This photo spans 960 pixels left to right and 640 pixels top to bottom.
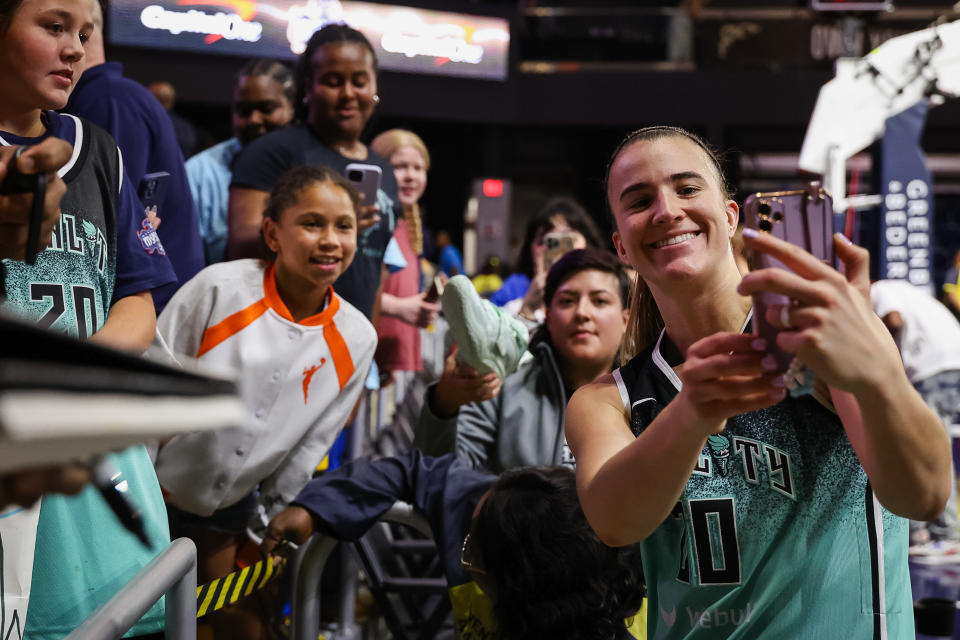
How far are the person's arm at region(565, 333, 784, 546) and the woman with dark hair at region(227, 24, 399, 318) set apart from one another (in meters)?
1.63

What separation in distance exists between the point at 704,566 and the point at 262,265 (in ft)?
4.92

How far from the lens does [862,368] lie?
3.16 ft

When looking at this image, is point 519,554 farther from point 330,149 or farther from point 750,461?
point 330,149

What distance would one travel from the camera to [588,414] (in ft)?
4.81

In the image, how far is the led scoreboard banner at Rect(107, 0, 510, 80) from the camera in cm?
1122

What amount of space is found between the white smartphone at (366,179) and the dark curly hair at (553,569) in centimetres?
126

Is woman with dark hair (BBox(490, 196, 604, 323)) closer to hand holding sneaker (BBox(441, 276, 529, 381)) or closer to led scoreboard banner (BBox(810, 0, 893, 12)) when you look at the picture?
hand holding sneaker (BBox(441, 276, 529, 381))

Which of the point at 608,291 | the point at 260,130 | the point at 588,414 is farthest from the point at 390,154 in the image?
the point at 588,414

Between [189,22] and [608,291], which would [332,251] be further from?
[189,22]

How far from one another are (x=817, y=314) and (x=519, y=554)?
1.15 metres

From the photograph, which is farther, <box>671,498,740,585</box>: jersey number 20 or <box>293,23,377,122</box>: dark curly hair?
<box>293,23,377,122</box>: dark curly hair

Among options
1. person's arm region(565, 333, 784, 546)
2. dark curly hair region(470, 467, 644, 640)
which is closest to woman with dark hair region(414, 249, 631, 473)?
dark curly hair region(470, 467, 644, 640)

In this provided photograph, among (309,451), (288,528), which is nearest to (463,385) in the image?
(309,451)

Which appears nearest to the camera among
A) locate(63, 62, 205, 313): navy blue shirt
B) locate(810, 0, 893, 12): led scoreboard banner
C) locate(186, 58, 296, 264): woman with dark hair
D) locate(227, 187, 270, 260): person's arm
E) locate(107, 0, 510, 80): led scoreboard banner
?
locate(63, 62, 205, 313): navy blue shirt
